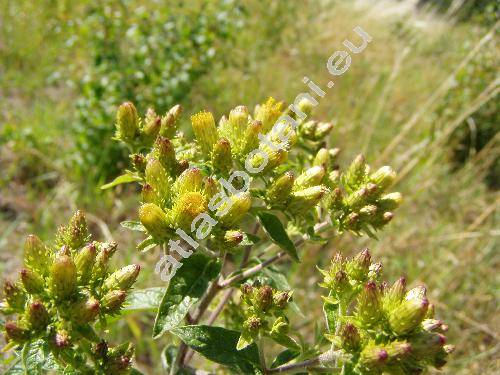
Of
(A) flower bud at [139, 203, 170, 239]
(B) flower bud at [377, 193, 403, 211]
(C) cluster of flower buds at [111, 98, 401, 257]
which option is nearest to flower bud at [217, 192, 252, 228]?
(C) cluster of flower buds at [111, 98, 401, 257]

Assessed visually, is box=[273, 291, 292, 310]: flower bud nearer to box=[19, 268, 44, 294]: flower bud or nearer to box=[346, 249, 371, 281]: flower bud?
box=[346, 249, 371, 281]: flower bud

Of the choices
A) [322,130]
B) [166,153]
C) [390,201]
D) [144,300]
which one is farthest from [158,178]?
[390,201]

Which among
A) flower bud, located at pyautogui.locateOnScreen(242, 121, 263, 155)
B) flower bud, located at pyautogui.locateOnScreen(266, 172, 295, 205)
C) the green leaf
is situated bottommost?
the green leaf

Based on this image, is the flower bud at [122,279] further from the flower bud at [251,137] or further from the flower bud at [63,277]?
the flower bud at [251,137]

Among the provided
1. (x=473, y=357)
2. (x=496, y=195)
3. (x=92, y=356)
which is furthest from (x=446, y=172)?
(x=92, y=356)

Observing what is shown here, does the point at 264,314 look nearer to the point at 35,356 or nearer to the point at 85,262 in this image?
the point at 85,262

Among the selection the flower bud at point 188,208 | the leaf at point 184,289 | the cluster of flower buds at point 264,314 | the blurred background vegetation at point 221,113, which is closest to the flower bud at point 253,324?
the cluster of flower buds at point 264,314

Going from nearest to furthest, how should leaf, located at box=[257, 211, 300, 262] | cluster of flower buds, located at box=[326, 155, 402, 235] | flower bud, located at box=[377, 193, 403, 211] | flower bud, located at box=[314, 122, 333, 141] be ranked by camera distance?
leaf, located at box=[257, 211, 300, 262], cluster of flower buds, located at box=[326, 155, 402, 235], flower bud, located at box=[377, 193, 403, 211], flower bud, located at box=[314, 122, 333, 141]
